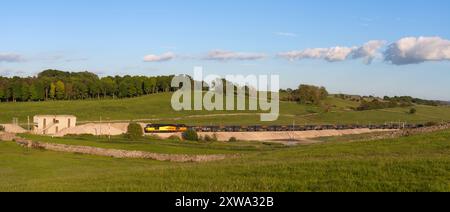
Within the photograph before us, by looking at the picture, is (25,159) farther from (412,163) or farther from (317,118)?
(317,118)

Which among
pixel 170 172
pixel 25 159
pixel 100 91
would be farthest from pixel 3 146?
pixel 100 91

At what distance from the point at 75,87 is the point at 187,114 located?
47484 mm

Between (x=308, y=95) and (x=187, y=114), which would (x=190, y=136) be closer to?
(x=187, y=114)

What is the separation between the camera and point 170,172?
20.3 meters

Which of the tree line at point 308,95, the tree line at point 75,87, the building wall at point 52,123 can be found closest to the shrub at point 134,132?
the building wall at point 52,123

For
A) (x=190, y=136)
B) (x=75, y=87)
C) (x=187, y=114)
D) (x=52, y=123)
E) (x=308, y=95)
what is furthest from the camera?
(x=308, y=95)

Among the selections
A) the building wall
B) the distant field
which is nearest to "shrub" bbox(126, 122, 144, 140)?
the building wall

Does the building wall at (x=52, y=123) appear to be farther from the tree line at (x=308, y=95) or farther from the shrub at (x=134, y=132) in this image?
the tree line at (x=308, y=95)

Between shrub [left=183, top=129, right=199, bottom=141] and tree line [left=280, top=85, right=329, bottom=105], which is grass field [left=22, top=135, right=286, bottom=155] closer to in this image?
shrub [left=183, top=129, right=199, bottom=141]

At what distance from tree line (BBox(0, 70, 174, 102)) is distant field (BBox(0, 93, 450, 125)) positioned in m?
12.3

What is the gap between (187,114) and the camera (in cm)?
14225

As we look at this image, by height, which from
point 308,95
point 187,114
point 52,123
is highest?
point 308,95

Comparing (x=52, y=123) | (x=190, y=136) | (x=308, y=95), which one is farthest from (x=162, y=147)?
(x=308, y=95)

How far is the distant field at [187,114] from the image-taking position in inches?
5084
